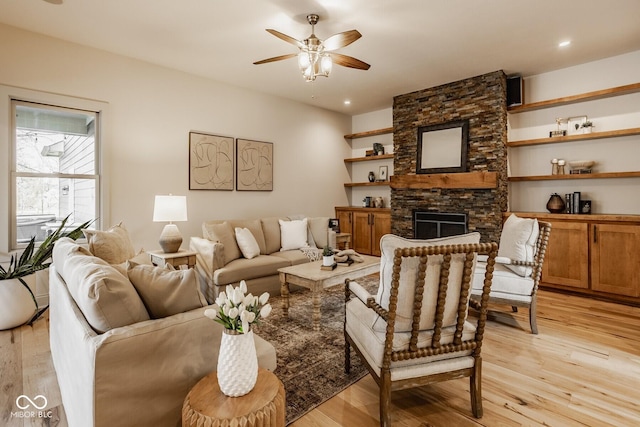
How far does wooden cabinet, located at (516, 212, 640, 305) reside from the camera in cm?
Answer: 374

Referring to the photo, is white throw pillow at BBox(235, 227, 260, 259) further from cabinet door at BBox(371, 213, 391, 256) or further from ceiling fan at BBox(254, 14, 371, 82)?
cabinet door at BBox(371, 213, 391, 256)

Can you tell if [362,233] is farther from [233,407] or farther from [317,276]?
[233,407]

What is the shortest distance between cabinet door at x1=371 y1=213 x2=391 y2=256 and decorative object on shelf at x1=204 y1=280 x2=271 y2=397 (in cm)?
499

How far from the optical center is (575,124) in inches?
175

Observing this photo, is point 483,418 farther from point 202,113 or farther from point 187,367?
point 202,113

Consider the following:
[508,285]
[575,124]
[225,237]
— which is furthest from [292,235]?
[575,124]

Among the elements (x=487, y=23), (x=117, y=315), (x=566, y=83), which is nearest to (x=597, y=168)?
(x=566, y=83)

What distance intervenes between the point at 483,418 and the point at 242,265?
107 inches

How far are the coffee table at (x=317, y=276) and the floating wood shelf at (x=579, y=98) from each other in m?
3.18

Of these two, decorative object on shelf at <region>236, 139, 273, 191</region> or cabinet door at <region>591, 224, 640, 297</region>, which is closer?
cabinet door at <region>591, 224, 640, 297</region>

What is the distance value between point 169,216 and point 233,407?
9.69 ft

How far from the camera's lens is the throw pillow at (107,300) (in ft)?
4.46

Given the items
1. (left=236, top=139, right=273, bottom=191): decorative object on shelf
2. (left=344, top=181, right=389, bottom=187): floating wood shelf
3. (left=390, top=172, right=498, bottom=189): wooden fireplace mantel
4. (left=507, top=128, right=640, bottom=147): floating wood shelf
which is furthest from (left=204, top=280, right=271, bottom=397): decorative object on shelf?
→ (left=344, top=181, right=389, bottom=187): floating wood shelf

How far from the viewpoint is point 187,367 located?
1457 mm
